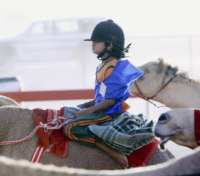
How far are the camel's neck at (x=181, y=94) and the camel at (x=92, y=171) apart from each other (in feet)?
10.6

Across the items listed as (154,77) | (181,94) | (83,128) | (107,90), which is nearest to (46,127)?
(83,128)

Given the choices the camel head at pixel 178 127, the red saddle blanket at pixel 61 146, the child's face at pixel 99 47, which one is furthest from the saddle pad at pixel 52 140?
the camel head at pixel 178 127

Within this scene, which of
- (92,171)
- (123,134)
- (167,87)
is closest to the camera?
(92,171)

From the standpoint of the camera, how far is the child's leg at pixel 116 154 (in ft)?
9.42

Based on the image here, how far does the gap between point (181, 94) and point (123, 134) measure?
6.58ft

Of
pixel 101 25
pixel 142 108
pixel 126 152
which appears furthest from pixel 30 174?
pixel 142 108

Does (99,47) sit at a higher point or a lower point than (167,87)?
higher

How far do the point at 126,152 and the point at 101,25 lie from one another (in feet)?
3.44

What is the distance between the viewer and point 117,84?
9.88 ft

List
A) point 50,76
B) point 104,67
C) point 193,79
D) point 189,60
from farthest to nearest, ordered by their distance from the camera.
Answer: point 50,76
point 189,60
point 193,79
point 104,67

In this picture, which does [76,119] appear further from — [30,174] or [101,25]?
[30,174]

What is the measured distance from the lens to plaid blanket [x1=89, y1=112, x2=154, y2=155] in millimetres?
2848

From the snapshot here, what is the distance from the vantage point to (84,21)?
1543 cm

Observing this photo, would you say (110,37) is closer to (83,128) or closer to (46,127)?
(83,128)
